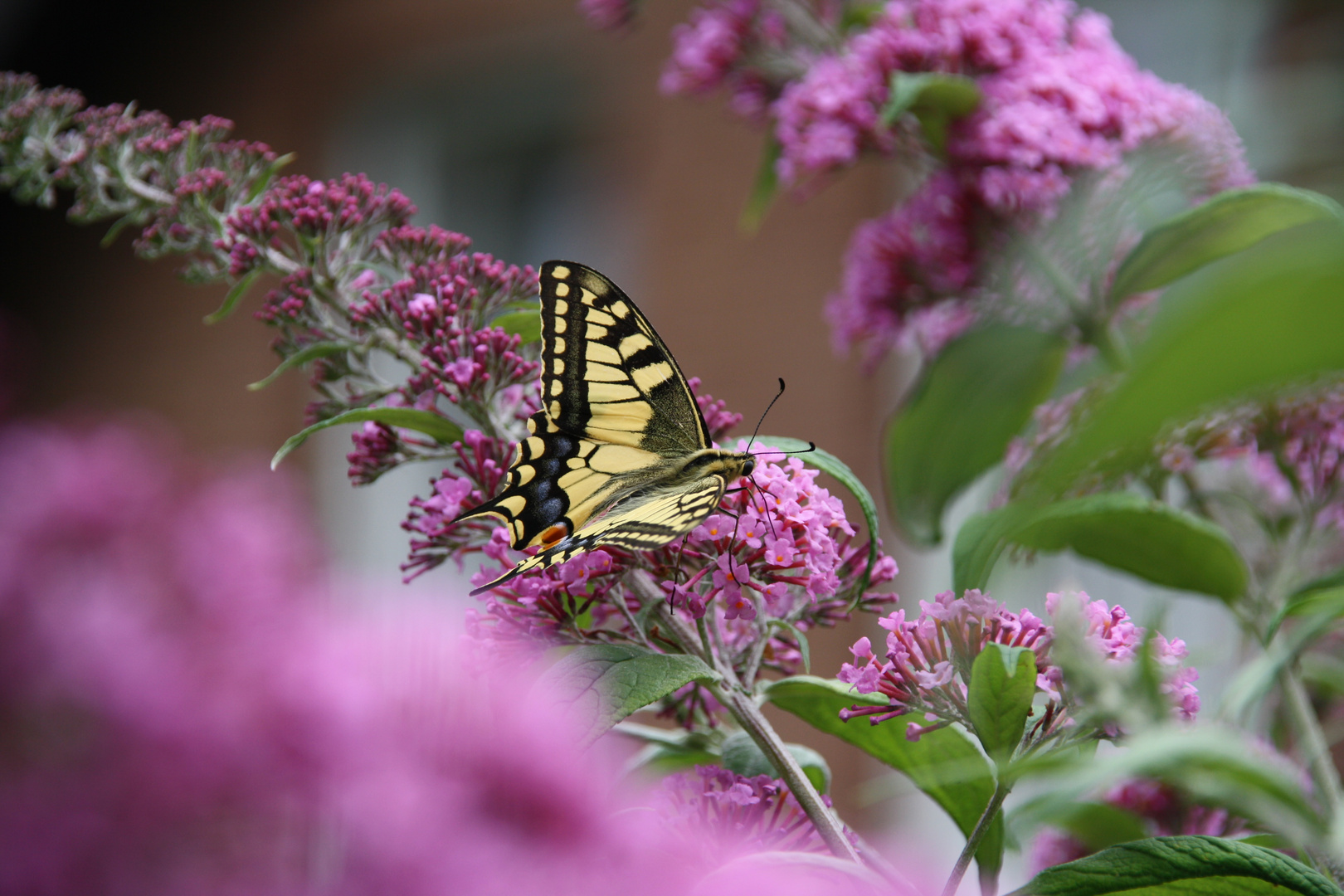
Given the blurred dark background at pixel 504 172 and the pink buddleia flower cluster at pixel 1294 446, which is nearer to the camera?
the pink buddleia flower cluster at pixel 1294 446

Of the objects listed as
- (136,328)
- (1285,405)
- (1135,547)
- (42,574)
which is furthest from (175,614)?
(136,328)

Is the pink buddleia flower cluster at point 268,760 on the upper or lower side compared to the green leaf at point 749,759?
upper

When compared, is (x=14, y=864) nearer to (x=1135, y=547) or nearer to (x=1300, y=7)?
(x=1135, y=547)

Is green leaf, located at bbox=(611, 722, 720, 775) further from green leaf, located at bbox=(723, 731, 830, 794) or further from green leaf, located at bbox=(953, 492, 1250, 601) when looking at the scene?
green leaf, located at bbox=(953, 492, 1250, 601)

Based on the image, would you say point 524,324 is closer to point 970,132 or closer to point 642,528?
point 642,528

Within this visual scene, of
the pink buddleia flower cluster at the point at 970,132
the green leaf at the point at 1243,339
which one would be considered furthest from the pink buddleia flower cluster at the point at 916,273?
the green leaf at the point at 1243,339

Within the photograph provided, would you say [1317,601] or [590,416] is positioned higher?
[590,416]

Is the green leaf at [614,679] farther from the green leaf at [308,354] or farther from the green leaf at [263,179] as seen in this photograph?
the green leaf at [263,179]

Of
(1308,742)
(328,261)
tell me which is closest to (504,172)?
(328,261)
